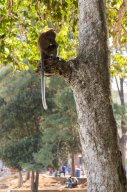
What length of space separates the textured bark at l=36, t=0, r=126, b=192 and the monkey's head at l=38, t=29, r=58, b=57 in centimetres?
37

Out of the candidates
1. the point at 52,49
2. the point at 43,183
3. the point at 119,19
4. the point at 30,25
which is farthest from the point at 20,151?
the point at 52,49

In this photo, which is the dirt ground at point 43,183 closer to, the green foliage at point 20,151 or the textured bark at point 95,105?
the green foliage at point 20,151

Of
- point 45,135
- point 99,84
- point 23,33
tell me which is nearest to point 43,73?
point 99,84

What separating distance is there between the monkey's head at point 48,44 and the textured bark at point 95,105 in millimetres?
366

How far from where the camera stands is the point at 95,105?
3.58 meters

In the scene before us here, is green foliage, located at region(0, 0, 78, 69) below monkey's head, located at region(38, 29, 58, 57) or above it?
above

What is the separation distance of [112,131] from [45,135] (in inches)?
513

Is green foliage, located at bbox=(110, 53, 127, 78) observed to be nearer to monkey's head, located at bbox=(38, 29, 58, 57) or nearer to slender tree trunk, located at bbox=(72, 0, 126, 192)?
monkey's head, located at bbox=(38, 29, 58, 57)

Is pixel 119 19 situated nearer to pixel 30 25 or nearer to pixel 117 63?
pixel 30 25

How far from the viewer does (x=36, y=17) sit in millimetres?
7207

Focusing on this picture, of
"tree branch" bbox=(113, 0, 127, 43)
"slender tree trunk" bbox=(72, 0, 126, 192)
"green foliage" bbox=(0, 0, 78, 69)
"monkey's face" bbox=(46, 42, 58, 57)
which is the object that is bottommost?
"slender tree trunk" bbox=(72, 0, 126, 192)

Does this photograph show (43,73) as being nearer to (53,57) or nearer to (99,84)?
(53,57)

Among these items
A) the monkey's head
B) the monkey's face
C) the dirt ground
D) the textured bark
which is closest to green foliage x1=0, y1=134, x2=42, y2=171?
the dirt ground

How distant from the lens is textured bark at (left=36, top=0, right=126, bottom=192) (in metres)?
3.40
